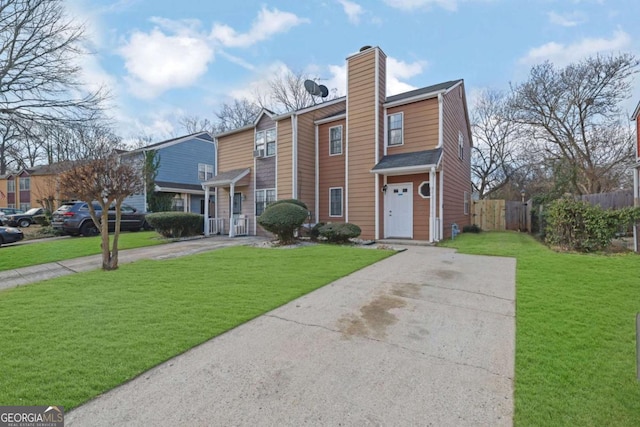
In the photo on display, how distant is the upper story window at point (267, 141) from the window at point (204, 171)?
1017 centimetres

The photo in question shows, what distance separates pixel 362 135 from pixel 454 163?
427 cm

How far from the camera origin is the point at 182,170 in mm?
22375

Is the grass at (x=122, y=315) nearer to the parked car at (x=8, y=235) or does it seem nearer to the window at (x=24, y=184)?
the parked car at (x=8, y=235)

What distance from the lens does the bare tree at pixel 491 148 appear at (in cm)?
2642

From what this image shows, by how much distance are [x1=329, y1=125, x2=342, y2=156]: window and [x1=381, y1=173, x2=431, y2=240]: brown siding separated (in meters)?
3.45

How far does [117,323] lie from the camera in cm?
375

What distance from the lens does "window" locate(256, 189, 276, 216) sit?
1457 cm

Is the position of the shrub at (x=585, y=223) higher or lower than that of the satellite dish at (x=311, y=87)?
lower

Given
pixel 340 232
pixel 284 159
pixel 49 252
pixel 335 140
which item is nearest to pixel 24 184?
pixel 49 252

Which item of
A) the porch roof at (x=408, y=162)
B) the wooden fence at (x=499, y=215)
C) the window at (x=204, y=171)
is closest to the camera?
the porch roof at (x=408, y=162)

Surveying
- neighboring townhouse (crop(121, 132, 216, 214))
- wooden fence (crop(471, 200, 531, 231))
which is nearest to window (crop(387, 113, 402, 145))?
wooden fence (crop(471, 200, 531, 231))

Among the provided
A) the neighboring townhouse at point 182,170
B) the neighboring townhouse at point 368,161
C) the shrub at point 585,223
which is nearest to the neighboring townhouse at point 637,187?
the shrub at point 585,223

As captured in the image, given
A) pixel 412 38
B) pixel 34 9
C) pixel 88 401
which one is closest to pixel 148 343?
pixel 88 401

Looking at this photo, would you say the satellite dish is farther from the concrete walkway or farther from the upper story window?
the concrete walkway
